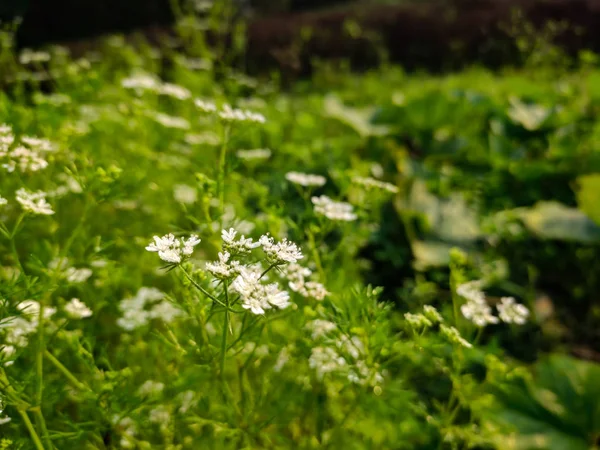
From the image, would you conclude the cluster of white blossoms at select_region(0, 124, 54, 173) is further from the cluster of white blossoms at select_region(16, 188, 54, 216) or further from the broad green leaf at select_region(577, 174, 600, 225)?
the broad green leaf at select_region(577, 174, 600, 225)

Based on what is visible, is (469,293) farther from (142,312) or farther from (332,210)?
(142,312)

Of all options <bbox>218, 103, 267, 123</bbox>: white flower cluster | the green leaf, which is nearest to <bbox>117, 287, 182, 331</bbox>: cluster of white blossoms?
<bbox>218, 103, 267, 123</bbox>: white flower cluster

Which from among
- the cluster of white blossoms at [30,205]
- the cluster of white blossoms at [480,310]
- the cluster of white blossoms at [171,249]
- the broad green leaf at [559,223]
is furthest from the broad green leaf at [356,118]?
the cluster of white blossoms at [171,249]

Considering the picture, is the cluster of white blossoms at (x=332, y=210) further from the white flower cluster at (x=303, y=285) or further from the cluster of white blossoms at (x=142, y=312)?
the cluster of white blossoms at (x=142, y=312)

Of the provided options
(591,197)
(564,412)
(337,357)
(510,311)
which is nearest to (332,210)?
(337,357)

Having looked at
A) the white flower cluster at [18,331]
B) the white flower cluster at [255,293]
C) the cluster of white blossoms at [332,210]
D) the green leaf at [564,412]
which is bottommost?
the green leaf at [564,412]

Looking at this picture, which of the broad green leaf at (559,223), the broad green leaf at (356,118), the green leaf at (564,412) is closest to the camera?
the green leaf at (564,412)
